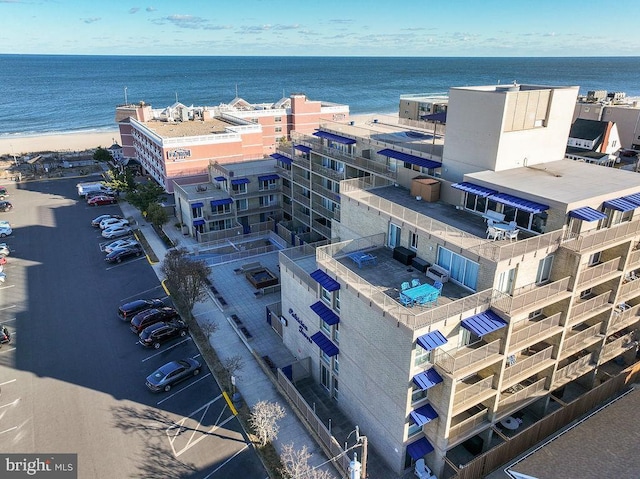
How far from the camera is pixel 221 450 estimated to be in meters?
25.2

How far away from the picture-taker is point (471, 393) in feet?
76.1

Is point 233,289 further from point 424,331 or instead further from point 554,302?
point 554,302

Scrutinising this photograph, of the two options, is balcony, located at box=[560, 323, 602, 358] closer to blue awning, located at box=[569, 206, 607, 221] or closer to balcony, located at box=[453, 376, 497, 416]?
balcony, located at box=[453, 376, 497, 416]

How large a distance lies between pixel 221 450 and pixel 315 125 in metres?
75.3

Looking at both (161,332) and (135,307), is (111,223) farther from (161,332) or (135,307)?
(161,332)

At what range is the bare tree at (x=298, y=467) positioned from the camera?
21.1m

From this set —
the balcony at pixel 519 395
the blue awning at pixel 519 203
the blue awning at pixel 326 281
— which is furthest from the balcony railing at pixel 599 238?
the blue awning at pixel 326 281

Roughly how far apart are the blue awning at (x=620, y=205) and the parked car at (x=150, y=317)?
106 feet

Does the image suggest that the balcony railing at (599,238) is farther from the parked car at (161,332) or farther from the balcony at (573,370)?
the parked car at (161,332)

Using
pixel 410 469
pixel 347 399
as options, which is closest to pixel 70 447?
pixel 347 399

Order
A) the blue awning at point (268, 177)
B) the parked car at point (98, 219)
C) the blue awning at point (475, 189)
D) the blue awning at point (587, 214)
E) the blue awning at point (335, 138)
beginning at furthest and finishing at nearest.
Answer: the parked car at point (98, 219) < the blue awning at point (268, 177) < the blue awning at point (335, 138) < the blue awning at point (475, 189) < the blue awning at point (587, 214)

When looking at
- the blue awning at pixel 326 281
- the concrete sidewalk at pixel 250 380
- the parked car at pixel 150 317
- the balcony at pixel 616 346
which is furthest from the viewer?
the parked car at pixel 150 317

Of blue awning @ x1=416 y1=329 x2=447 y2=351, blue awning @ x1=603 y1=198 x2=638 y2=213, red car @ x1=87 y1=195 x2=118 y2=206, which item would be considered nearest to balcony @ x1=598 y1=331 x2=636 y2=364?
blue awning @ x1=603 y1=198 x2=638 y2=213

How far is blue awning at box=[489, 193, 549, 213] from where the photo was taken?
2426 cm
